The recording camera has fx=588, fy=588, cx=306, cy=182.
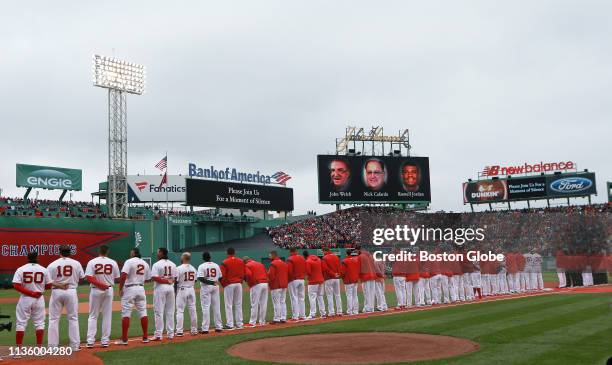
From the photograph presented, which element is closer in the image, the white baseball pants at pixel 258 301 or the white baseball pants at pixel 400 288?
the white baseball pants at pixel 258 301

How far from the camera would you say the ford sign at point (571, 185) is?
57.7m

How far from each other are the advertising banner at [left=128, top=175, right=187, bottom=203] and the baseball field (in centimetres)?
5562


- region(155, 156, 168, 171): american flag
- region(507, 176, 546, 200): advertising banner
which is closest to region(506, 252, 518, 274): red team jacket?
region(155, 156, 168, 171): american flag

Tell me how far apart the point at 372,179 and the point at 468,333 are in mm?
41428

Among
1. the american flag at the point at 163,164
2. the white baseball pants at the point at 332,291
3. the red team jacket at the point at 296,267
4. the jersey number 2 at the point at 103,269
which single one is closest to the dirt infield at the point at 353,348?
the jersey number 2 at the point at 103,269

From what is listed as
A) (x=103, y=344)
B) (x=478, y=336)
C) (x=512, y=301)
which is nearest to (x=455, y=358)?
(x=478, y=336)

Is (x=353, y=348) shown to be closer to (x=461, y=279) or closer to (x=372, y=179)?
(x=461, y=279)

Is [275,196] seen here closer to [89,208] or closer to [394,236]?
[394,236]

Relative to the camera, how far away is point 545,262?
137 feet

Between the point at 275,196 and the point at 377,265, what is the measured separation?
132 feet

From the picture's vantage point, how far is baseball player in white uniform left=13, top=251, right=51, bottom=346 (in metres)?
10.9

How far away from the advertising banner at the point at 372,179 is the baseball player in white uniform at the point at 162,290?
39.7 m

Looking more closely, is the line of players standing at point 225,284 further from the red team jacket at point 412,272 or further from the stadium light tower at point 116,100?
the stadium light tower at point 116,100

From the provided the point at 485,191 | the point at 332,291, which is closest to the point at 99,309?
the point at 332,291
